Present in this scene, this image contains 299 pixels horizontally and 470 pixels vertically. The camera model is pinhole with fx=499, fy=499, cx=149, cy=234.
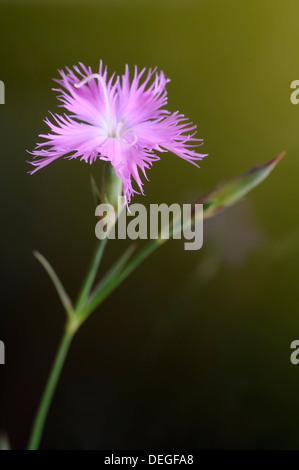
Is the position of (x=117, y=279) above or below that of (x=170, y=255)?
below

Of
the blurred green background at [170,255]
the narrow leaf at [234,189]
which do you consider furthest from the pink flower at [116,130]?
the blurred green background at [170,255]

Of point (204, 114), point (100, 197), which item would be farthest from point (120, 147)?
point (204, 114)

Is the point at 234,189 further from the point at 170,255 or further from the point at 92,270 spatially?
the point at 170,255

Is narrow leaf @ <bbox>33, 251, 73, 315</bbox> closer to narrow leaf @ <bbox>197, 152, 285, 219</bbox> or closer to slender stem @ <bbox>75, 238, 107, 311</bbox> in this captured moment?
slender stem @ <bbox>75, 238, 107, 311</bbox>

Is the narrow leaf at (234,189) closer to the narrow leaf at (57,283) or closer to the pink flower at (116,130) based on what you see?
the pink flower at (116,130)

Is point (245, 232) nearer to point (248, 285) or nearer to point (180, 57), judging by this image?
point (248, 285)

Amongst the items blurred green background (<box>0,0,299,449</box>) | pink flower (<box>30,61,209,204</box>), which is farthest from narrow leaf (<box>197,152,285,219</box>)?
blurred green background (<box>0,0,299,449</box>)

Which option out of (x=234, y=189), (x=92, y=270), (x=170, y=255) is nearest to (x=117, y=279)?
(x=92, y=270)
